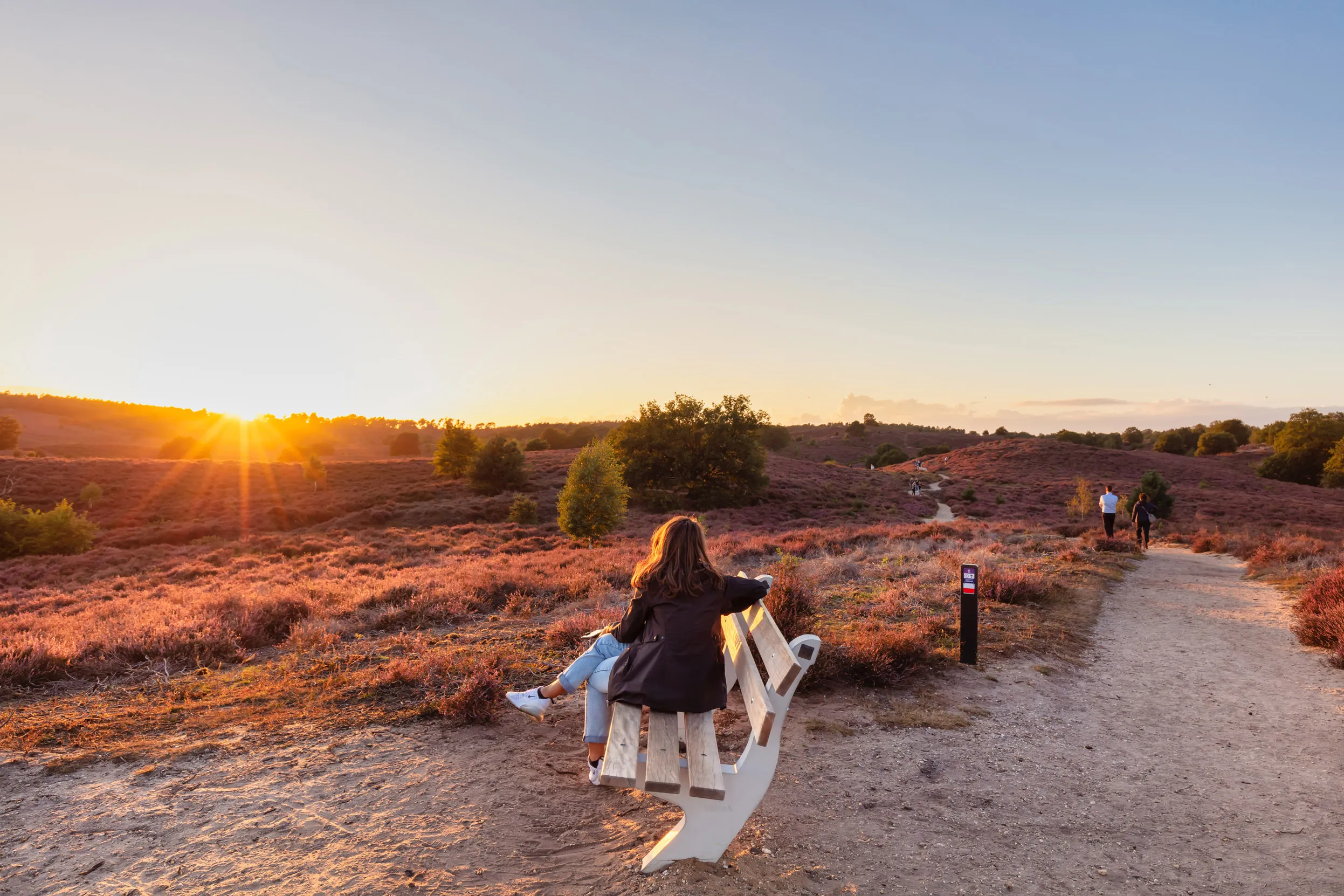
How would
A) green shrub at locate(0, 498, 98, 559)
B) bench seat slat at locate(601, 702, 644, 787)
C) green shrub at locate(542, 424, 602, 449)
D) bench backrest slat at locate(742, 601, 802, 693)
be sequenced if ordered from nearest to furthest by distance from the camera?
bench seat slat at locate(601, 702, 644, 787), bench backrest slat at locate(742, 601, 802, 693), green shrub at locate(0, 498, 98, 559), green shrub at locate(542, 424, 602, 449)

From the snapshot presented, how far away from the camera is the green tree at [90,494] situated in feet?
122

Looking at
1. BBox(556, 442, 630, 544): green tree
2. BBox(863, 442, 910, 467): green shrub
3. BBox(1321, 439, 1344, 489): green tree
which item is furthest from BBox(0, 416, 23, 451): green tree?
BBox(1321, 439, 1344, 489): green tree

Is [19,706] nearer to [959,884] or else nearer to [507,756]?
[507,756]

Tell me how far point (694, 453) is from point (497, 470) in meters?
14.2

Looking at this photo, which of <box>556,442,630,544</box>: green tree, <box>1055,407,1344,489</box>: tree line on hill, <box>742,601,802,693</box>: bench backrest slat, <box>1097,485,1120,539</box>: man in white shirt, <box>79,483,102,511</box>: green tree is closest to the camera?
<box>742,601,802,693</box>: bench backrest slat

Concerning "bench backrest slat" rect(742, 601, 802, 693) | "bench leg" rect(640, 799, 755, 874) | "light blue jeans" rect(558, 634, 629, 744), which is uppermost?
"bench backrest slat" rect(742, 601, 802, 693)

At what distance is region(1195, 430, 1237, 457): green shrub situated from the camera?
75025 millimetres

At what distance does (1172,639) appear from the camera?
8.98m

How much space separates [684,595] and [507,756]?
2328mm

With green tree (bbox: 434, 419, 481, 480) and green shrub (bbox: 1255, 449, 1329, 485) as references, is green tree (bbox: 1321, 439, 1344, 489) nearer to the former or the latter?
green shrub (bbox: 1255, 449, 1329, 485)

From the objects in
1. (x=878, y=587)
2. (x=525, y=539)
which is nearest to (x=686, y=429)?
(x=525, y=539)

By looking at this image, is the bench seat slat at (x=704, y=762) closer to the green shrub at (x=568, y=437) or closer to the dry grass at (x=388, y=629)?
the dry grass at (x=388, y=629)

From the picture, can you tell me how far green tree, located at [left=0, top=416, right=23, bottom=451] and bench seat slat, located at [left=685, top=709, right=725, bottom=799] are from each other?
8507 centimetres

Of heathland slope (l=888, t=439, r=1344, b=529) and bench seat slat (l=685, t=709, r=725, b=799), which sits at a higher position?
bench seat slat (l=685, t=709, r=725, b=799)
